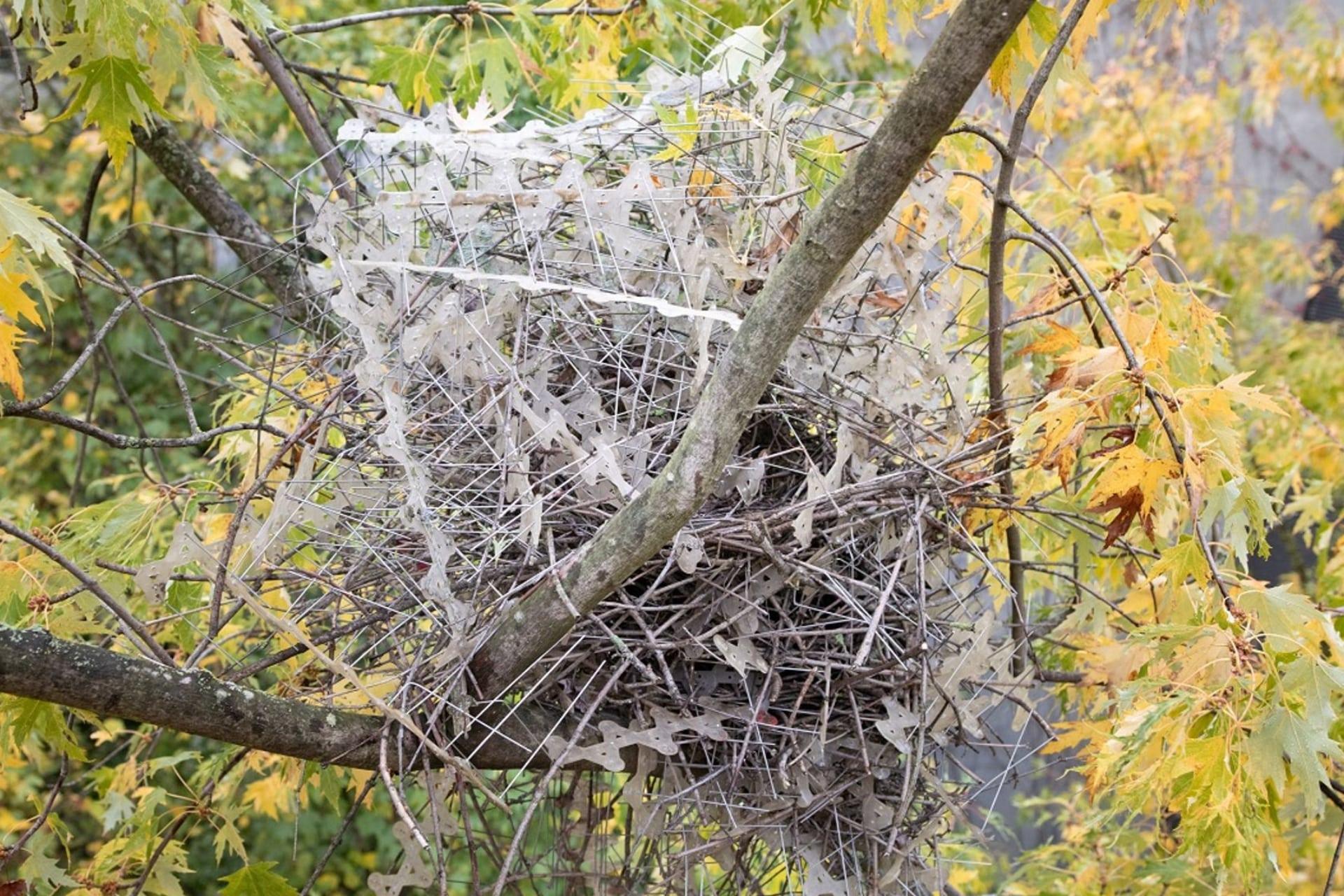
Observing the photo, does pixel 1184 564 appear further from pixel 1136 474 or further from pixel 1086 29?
pixel 1086 29

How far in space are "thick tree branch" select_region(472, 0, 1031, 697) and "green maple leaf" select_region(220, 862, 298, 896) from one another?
60cm

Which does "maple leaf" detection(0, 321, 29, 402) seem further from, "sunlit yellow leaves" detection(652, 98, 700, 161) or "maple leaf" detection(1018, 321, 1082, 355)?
"maple leaf" detection(1018, 321, 1082, 355)

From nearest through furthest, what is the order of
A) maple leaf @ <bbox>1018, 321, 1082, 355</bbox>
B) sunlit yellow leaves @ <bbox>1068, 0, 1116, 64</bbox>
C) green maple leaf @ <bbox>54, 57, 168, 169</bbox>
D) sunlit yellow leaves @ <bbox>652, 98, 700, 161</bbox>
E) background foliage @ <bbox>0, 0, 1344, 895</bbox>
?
1. background foliage @ <bbox>0, 0, 1344, 895</bbox>
2. sunlit yellow leaves @ <bbox>1068, 0, 1116, 64</bbox>
3. sunlit yellow leaves @ <bbox>652, 98, 700, 161</bbox>
4. maple leaf @ <bbox>1018, 321, 1082, 355</bbox>
5. green maple leaf @ <bbox>54, 57, 168, 169</bbox>

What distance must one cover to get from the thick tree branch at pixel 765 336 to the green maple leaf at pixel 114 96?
1.11m

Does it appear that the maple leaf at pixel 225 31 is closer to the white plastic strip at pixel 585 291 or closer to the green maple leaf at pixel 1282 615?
the white plastic strip at pixel 585 291

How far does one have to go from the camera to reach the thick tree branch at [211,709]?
1.18m

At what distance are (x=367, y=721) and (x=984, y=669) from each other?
2.37ft

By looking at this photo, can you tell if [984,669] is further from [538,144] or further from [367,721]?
[538,144]

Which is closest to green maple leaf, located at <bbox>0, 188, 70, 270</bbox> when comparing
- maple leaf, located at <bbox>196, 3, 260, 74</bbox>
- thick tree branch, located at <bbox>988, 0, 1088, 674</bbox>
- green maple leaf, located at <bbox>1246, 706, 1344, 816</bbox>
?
maple leaf, located at <bbox>196, 3, 260, 74</bbox>

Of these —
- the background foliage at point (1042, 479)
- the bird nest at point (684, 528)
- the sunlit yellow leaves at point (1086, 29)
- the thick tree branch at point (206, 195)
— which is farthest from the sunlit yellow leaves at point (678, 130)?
the thick tree branch at point (206, 195)

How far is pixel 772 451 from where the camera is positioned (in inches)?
64.2

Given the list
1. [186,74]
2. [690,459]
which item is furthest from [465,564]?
[186,74]

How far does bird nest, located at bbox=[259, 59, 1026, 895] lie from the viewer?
139cm

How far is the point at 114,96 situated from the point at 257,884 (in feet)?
3.93
